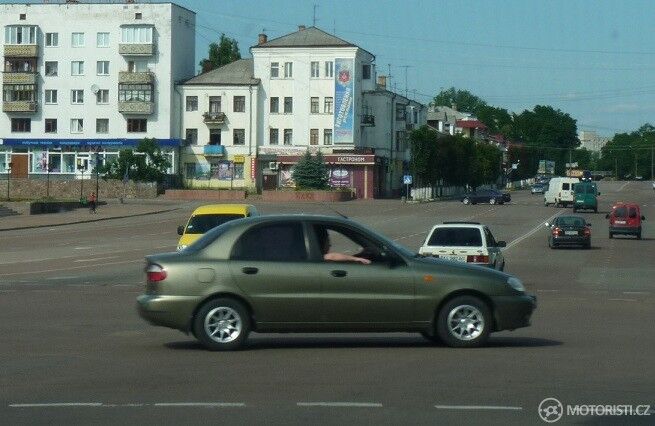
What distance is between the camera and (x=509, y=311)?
1377 cm

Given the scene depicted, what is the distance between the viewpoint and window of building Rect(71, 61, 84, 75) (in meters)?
106

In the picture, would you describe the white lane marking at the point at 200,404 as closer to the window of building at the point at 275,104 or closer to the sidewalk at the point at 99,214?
the sidewalk at the point at 99,214

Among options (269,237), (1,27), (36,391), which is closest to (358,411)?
(36,391)

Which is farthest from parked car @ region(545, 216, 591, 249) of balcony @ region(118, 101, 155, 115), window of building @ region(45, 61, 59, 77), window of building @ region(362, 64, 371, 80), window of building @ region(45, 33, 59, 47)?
window of building @ region(45, 33, 59, 47)

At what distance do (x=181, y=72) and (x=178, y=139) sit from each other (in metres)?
7.19

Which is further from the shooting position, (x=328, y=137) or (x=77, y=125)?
(x=77, y=125)

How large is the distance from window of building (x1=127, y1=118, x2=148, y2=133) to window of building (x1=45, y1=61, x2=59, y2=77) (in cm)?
827

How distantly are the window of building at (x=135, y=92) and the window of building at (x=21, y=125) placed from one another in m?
8.94

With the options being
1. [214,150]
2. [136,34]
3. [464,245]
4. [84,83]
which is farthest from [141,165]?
[464,245]

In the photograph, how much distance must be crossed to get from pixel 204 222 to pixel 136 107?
77.9m

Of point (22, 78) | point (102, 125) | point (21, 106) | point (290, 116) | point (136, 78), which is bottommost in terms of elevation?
point (102, 125)

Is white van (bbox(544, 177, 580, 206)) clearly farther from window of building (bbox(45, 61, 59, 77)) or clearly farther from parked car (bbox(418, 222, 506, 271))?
parked car (bbox(418, 222, 506, 271))

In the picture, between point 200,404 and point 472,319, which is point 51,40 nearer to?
point 472,319

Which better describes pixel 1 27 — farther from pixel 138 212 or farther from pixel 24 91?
pixel 138 212
